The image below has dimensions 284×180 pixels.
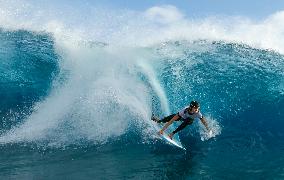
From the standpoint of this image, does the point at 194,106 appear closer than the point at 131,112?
Yes

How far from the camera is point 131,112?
13.8 metres

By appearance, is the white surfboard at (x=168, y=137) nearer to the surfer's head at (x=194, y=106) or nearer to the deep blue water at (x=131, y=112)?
the deep blue water at (x=131, y=112)

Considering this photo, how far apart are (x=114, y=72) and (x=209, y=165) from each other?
6747 millimetres

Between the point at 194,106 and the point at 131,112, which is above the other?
the point at 131,112

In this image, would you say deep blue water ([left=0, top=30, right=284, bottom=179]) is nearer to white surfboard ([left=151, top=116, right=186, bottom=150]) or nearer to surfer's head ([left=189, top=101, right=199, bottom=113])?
white surfboard ([left=151, top=116, right=186, bottom=150])

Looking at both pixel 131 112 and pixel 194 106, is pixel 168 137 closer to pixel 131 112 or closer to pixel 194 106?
pixel 194 106

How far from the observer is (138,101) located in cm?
1473

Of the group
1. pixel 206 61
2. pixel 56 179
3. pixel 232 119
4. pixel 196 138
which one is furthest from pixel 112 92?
pixel 206 61

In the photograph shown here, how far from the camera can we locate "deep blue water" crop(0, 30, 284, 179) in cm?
1071

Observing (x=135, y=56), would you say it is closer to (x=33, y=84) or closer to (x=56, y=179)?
(x=33, y=84)

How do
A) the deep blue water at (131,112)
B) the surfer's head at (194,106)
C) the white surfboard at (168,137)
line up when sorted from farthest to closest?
the white surfboard at (168,137) < the surfer's head at (194,106) < the deep blue water at (131,112)

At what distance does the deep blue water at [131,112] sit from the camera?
35.1 feet

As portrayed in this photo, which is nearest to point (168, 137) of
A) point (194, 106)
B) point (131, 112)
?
point (194, 106)

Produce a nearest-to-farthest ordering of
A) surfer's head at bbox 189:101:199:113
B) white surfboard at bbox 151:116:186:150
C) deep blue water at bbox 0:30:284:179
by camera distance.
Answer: deep blue water at bbox 0:30:284:179
surfer's head at bbox 189:101:199:113
white surfboard at bbox 151:116:186:150
